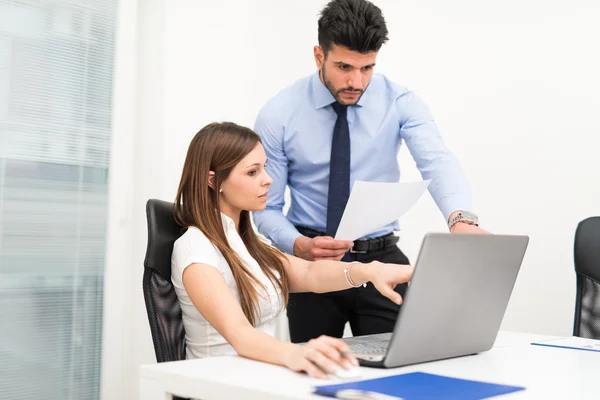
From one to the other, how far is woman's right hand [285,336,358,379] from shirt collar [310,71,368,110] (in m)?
1.36

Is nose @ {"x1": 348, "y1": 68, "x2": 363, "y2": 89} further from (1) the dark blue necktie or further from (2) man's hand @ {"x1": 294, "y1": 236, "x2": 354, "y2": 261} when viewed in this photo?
(2) man's hand @ {"x1": 294, "y1": 236, "x2": 354, "y2": 261}

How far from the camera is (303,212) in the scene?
2357mm

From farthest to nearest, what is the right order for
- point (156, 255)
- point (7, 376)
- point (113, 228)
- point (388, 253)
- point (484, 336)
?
point (113, 228) → point (7, 376) → point (388, 253) → point (156, 255) → point (484, 336)

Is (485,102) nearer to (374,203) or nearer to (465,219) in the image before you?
(465,219)

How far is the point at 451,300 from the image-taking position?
1249 mm

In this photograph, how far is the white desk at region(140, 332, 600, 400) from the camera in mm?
1024

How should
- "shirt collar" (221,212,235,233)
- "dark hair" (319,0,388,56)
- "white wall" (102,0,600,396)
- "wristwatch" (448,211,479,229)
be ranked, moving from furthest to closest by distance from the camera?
"white wall" (102,0,600,396) → "dark hair" (319,0,388,56) → "wristwatch" (448,211,479,229) → "shirt collar" (221,212,235,233)

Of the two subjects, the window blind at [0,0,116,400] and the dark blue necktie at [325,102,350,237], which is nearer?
the dark blue necktie at [325,102,350,237]

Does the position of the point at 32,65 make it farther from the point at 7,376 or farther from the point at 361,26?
the point at 361,26

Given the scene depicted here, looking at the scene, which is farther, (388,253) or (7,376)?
(7,376)

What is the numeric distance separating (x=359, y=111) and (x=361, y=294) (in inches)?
25.3

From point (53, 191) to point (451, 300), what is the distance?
203cm

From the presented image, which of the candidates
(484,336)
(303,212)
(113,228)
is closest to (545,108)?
(303,212)

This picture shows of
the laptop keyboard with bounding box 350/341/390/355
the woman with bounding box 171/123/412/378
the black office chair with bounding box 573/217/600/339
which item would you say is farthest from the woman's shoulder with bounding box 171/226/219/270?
the black office chair with bounding box 573/217/600/339
